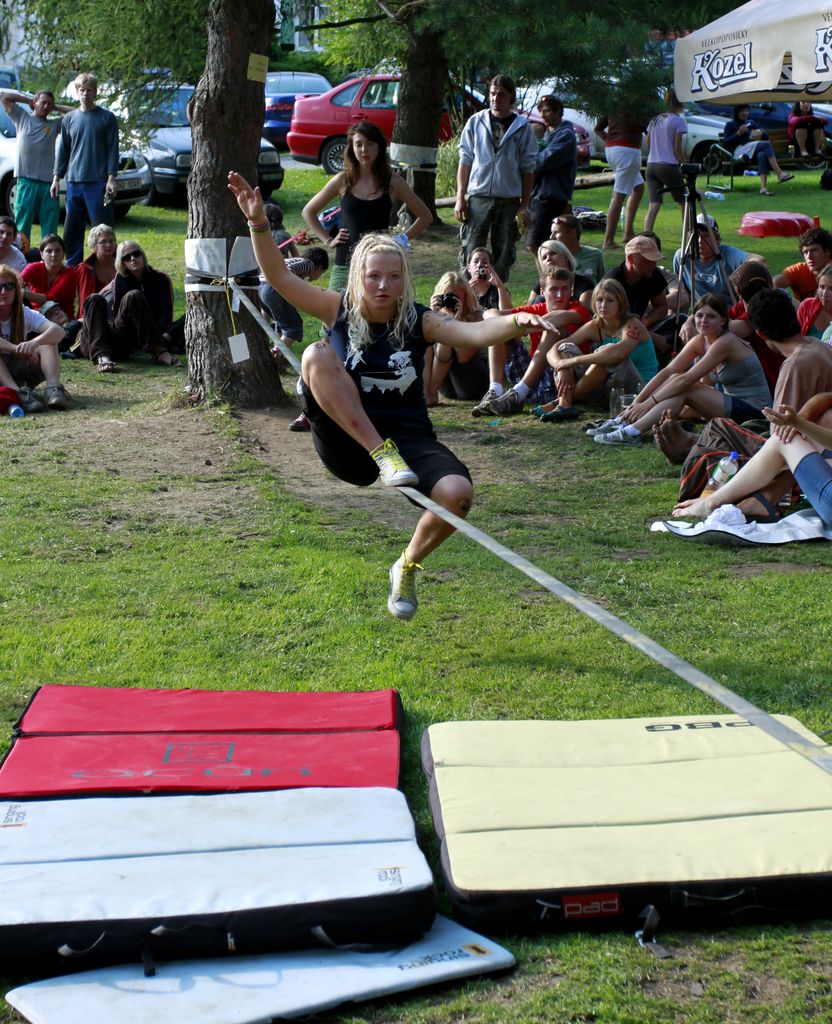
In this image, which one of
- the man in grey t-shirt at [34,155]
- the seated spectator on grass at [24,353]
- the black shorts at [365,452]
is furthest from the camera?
the man in grey t-shirt at [34,155]

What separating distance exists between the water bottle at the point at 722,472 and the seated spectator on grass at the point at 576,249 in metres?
3.55

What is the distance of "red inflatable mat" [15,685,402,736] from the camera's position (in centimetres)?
426

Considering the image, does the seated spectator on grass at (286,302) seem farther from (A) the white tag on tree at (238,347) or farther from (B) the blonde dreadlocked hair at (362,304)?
(B) the blonde dreadlocked hair at (362,304)

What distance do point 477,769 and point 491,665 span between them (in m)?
1.16

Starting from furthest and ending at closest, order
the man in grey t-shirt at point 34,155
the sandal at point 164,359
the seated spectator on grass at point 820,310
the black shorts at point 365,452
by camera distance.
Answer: the man in grey t-shirt at point 34,155 → the sandal at point 164,359 → the seated spectator on grass at point 820,310 → the black shorts at point 365,452

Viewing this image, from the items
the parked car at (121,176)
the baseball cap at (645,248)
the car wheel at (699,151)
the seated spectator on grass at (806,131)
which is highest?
the seated spectator on grass at (806,131)

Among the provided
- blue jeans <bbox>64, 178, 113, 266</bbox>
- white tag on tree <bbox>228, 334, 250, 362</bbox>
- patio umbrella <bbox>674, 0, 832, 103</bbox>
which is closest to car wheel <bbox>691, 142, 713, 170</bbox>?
blue jeans <bbox>64, 178, 113, 266</bbox>

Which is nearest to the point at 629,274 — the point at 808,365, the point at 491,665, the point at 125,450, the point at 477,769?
the point at 808,365

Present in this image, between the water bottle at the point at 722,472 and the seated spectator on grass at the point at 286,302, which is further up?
the seated spectator on grass at the point at 286,302

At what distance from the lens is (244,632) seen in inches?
214

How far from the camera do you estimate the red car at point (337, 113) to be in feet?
69.9

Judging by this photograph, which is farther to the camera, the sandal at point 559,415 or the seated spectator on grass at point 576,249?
the seated spectator on grass at point 576,249

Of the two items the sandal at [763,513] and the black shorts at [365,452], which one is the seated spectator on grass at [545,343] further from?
the black shorts at [365,452]

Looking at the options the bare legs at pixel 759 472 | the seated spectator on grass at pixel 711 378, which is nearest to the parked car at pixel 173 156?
the seated spectator on grass at pixel 711 378
